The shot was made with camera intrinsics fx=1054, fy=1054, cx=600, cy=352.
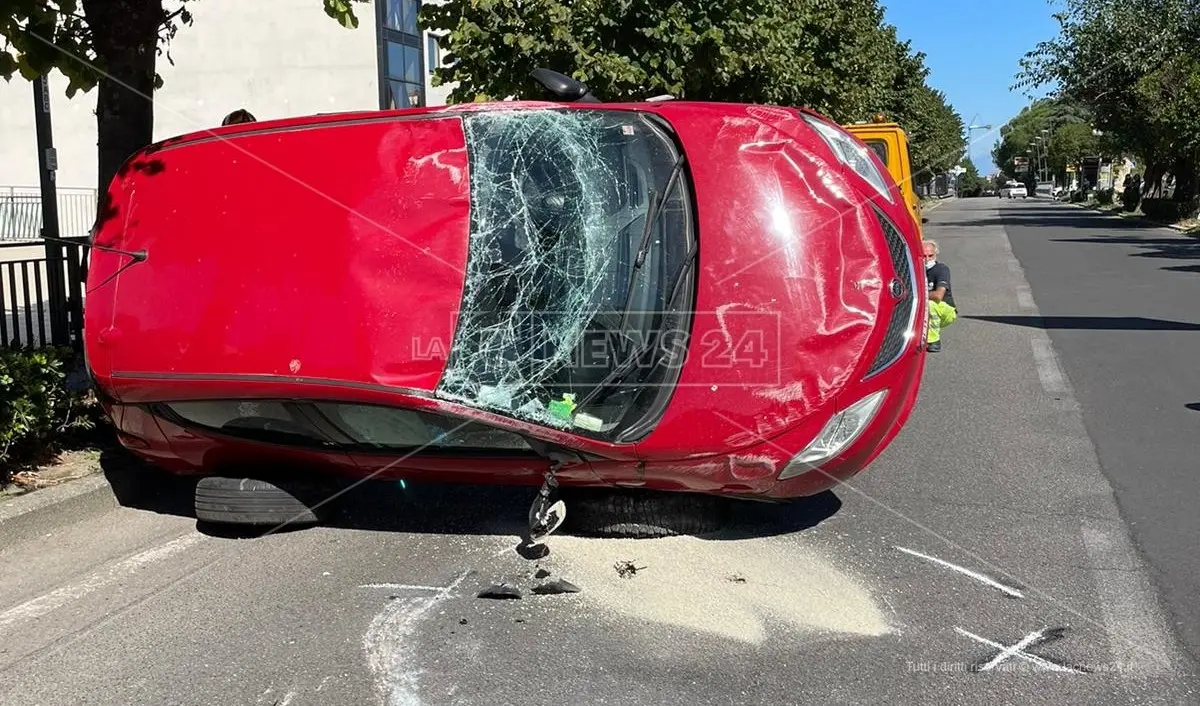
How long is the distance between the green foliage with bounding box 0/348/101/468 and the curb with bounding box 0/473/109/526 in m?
0.24

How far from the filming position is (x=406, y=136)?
15.3ft

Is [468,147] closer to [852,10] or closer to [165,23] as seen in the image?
[165,23]

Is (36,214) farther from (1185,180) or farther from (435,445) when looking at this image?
(1185,180)

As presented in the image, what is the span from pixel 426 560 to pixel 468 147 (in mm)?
1820

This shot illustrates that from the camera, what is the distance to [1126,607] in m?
3.99

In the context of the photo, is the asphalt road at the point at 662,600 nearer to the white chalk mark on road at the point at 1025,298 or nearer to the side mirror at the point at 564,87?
the side mirror at the point at 564,87

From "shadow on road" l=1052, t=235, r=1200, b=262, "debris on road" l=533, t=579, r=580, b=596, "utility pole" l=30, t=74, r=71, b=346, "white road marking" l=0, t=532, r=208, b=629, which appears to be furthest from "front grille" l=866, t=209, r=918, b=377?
"shadow on road" l=1052, t=235, r=1200, b=262

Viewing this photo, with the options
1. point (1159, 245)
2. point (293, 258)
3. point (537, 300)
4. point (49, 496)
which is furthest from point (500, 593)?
point (1159, 245)

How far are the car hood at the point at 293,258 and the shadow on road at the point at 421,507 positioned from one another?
33.8 inches

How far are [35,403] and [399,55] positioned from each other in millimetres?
24168

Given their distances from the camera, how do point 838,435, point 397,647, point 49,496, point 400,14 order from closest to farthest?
point 397,647 < point 838,435 < point 49,496 < point 400,14

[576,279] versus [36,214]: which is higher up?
[36,214]

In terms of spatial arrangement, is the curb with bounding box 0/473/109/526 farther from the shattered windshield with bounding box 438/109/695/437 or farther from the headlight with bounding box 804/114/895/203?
the headlight with bounding box 804/114/895/203

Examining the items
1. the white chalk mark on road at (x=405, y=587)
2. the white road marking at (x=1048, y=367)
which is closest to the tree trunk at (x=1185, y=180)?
the white road marking at (x=1048, y=367)
